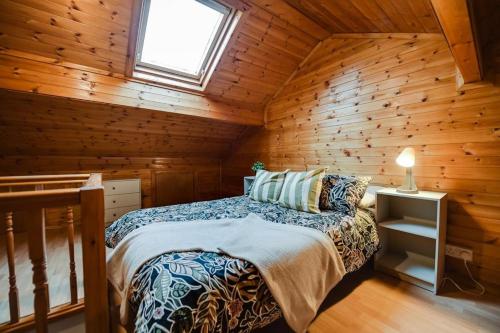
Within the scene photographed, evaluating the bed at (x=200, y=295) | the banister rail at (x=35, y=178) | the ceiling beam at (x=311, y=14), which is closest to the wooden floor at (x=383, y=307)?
the bed at (x=200, y=295)

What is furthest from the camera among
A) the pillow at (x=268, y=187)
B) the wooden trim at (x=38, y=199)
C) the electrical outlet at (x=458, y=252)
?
the pillow at (x=268, y=187)

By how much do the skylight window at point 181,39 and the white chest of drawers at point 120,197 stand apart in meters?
1.84

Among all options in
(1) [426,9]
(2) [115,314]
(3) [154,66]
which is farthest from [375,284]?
(3) [154,66]

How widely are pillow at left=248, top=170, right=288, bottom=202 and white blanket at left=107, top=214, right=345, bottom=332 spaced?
2.36ft

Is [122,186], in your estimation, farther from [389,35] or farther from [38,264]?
[389,35]

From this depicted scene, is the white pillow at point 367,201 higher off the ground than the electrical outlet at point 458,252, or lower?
higher

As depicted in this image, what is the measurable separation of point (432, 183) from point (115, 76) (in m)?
3.24

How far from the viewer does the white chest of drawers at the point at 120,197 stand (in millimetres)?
3406

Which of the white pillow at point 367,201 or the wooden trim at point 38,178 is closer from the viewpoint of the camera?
the wooden trim at point 38,178

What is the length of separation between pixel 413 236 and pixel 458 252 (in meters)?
0.31

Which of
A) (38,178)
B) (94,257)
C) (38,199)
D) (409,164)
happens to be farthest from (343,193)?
(38,178)

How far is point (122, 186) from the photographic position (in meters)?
3.54

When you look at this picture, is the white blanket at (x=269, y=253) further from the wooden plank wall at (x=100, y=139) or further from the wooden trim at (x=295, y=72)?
the wooden trim at (x=295, y=72)

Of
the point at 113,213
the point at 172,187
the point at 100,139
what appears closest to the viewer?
the point at 100,139
